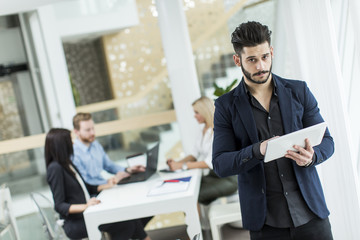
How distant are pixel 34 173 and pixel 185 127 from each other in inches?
76.3

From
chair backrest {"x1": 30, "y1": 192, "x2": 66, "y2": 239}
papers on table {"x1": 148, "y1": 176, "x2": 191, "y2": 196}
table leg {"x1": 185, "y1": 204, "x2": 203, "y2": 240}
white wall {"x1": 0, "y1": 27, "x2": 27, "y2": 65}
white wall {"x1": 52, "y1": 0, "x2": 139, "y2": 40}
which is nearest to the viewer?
table leg {"x1": 185, "y1": 204, "x2": 203, "y2": 240}

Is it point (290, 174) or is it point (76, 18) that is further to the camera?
point (76, 18)

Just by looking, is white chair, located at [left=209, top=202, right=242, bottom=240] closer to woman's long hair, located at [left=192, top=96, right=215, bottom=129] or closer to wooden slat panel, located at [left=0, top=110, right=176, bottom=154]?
woman's long hair, located at [left=192, top=96, right=215, bottom=129]

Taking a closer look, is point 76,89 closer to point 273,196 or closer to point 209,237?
point 209,237

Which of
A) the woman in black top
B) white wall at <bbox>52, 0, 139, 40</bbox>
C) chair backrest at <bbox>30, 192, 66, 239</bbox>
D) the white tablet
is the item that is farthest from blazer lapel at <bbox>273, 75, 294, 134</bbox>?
white wall at <bbox>52, 0, 139, 40</bbox>

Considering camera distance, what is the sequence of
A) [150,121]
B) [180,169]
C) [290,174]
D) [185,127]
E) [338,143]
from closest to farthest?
[290,174] < [338,143] < [180,169] < [185,127] < [150,121]

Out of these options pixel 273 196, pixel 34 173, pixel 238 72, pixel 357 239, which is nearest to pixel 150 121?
pixel 238 72

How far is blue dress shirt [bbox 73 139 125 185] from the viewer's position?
3.79m

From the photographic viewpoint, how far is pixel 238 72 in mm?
5094

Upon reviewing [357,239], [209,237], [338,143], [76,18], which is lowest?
[209,237]

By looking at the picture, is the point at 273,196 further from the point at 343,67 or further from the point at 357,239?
the point at 343,67

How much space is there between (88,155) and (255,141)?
234 cm

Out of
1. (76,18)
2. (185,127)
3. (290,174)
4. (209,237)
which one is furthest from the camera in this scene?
(76,18)

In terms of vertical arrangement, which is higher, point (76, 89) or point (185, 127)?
point (76, 89)
